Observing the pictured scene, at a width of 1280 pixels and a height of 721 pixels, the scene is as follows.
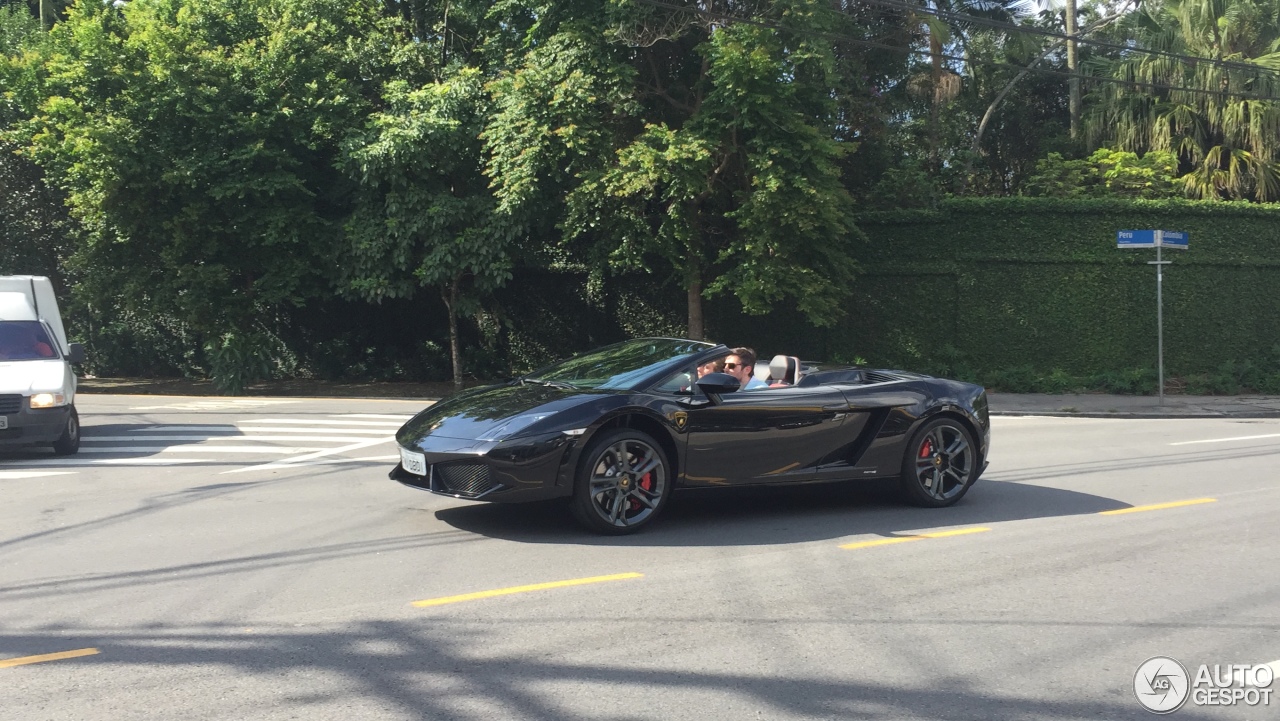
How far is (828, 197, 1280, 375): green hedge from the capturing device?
2298 centimetres

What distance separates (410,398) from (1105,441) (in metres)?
13.1

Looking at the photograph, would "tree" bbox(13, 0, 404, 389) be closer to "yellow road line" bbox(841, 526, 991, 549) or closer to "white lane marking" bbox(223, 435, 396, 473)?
"white lane marking" bbox(223, 435, 396, 473)

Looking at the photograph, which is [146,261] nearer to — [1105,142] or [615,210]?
[615,210]

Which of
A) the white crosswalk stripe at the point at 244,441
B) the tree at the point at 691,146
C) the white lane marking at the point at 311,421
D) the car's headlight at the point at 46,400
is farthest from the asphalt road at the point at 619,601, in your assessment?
the tree at the point at 691,146

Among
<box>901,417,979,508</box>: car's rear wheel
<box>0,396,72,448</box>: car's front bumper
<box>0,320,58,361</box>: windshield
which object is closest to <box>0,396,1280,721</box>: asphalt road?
<box>901,417,979,508</box>: car's rear wheel

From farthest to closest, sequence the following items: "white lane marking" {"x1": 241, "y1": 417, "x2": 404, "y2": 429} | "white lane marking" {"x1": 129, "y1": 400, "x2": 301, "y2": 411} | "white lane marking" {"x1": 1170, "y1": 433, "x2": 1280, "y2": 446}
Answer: "white lane marking" {"x1": 129, "y1": 400, "x2": 301, "y2": 411}, "white lane marking" {"x1": 241, "y1": 417, "x2": 404, "y2": 429}, "white lane marking" {"x1": 1170, "y1": 433, "x2": 1280, "y2": 446}

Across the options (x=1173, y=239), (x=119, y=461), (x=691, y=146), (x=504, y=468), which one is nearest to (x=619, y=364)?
(x=504, y=468)

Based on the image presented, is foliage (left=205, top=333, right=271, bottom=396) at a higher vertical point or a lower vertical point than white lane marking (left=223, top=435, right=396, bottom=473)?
higher

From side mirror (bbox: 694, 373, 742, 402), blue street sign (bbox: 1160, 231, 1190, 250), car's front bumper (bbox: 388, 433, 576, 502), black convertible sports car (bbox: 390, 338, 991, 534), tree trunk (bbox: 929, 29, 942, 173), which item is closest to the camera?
car's front bumper (bbox: 388, 433, 576, 502)

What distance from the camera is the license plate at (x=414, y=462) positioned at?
7.20m

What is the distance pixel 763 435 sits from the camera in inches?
308

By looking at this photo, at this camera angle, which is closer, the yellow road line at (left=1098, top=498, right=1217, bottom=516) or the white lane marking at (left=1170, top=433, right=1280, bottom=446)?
the yellow road line at (left=1098, top=498, right=1217, bottom=516)

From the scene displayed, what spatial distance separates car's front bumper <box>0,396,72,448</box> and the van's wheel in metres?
0.27

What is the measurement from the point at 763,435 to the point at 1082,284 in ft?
57.8
